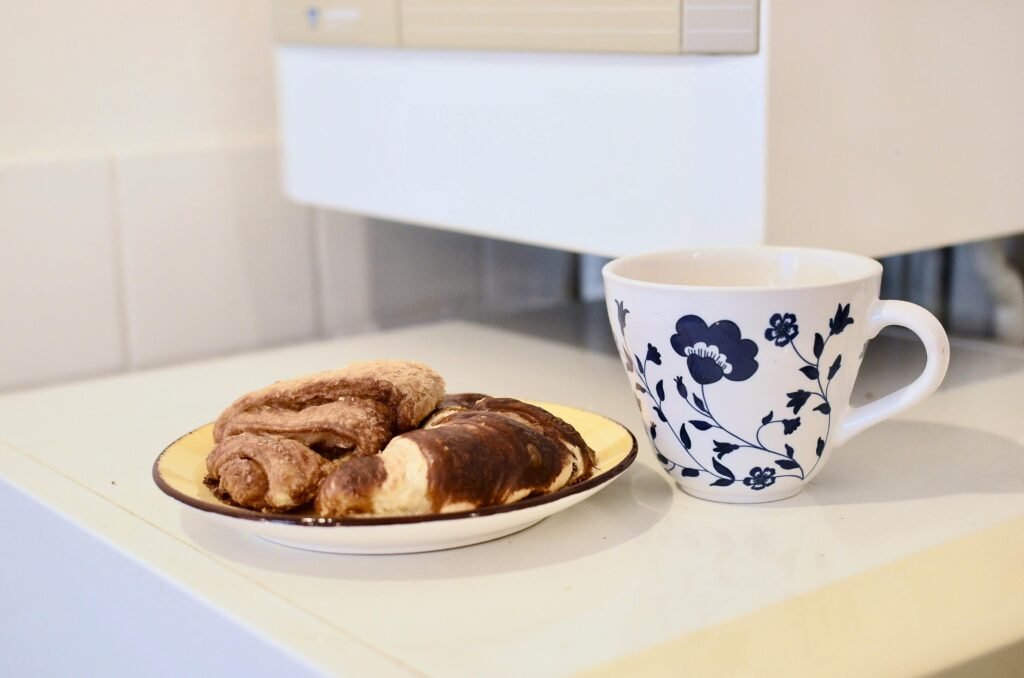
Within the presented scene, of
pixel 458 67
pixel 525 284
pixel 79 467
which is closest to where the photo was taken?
pixel 79 467

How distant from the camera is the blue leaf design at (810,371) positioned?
40 cm

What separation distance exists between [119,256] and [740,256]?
1.51ft

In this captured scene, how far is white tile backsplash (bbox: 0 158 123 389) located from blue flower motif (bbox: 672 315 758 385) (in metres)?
0.48

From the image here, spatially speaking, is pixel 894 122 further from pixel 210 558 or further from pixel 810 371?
pixel 210 558

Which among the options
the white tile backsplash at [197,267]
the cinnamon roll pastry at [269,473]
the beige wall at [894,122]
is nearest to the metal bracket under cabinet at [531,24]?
the beige wall at [894,122]

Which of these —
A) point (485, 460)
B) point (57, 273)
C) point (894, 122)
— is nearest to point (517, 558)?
point (485, 460)

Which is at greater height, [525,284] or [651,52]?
[651,52]

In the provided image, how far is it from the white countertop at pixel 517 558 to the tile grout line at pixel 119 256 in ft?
0.61

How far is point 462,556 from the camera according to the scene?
1.28ft

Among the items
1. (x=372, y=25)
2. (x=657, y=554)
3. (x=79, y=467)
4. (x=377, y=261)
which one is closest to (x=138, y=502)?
(x=79, y=467)

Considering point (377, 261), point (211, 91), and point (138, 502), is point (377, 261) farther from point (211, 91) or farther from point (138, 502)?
point (138, 502)

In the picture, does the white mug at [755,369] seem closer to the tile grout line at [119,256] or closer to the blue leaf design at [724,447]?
the blue leaf design at [724,447]

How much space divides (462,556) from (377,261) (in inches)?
19.9

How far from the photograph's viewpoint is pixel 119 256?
766 mm
